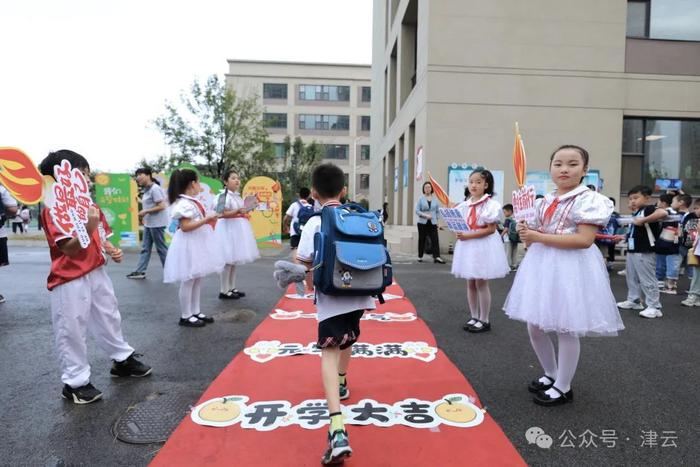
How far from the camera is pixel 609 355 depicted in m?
4.66

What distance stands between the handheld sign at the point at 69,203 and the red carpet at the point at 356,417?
5.22ft

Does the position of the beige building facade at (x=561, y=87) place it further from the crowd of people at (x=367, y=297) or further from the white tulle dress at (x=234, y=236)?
the crowd of people at (x=367, y=297)

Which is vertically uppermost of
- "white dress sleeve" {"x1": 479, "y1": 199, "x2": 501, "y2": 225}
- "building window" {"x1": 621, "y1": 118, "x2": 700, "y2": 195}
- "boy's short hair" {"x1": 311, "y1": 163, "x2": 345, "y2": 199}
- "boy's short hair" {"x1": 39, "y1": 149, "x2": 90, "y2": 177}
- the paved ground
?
"building window" {"x1": 621, "y1": 118, "x2": 700, "y2": 195}

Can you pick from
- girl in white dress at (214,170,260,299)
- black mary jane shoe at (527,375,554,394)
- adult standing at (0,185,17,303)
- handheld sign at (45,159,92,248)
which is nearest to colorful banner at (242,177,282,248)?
girl in white dress at (214,170,260,299)

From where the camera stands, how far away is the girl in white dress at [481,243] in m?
5.22

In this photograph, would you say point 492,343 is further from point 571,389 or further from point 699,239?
point 699,239

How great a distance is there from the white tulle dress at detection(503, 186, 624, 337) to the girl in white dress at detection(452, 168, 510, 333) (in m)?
1.70

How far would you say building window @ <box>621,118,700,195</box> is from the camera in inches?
562

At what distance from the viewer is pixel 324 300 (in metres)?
2.85

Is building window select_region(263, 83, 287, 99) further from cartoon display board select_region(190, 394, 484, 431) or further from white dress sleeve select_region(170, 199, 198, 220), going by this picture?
cartoon display board select_region(190, 394, 484, 431)

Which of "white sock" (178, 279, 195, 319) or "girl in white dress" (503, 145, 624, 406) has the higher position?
"girl in white dress" (503, 145, 624, 406)

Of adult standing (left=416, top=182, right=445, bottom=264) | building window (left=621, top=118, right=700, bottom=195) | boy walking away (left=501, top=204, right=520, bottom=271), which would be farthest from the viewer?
building window (left=621, top=118, right=700, bottom=195)

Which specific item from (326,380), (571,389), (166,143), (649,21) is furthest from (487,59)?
(166,143)

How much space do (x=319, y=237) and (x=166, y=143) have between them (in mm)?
23917
